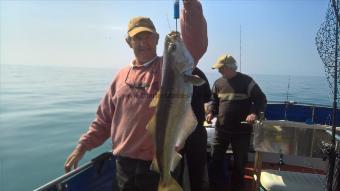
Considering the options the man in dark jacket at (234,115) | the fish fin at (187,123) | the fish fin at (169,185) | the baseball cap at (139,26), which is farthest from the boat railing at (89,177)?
the man in dark jacket at (234,115)

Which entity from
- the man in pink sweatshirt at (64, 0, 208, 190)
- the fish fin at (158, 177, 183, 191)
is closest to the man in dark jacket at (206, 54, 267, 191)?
the man in pink sweatshirt at (64, 0, 208, 190)

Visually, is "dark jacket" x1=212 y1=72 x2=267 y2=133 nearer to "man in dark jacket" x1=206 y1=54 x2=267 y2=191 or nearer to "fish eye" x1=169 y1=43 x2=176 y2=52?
"man in dark jacket" x1=206 y1=54 x2=267 y2=191

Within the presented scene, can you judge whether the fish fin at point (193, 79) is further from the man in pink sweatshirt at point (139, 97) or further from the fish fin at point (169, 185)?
the fish fin at point (169, 185)

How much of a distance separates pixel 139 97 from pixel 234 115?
9.06 ft

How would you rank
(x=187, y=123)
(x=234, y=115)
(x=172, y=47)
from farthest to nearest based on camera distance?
1. (x=234, y=115)
2. (x=187, y=123)
3. (x=172, y=47)

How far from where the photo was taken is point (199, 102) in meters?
3.52

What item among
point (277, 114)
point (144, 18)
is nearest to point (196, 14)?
point (144, 18)

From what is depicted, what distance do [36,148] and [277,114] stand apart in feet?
24.1

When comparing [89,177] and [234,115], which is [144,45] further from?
[234,115]

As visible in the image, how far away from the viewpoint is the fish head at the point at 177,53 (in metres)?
2.23

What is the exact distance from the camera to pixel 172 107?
231 cm

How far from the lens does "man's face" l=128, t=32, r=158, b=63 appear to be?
2898 millimetres

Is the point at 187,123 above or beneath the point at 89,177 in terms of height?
above

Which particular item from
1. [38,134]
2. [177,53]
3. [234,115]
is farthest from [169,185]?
[38,134]
